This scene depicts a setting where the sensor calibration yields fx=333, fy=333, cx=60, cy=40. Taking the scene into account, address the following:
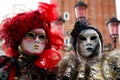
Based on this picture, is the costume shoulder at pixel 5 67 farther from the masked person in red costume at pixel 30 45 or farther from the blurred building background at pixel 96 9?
the blurred building background at pixel 96 9

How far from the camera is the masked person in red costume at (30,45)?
2643 mm

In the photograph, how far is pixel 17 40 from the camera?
272cm

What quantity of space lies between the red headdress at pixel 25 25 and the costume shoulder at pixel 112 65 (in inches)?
19.9

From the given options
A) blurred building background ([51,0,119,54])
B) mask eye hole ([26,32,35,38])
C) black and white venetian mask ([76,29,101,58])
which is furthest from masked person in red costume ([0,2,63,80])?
blurred building background ([51,0,119,54])

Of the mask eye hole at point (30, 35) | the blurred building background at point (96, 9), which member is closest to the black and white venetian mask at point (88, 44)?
the mask eye hole at point (30, 35)

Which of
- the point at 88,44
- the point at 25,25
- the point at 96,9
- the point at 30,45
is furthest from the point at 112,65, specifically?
the point at 96,9

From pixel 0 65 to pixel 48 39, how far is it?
46 cm

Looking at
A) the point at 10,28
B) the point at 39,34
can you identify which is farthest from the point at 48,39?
the point at 10,28

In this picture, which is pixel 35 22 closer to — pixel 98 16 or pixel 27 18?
pixel 27 18

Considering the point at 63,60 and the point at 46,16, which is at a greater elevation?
the point at 46,16

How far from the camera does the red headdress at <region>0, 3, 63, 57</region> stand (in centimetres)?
272

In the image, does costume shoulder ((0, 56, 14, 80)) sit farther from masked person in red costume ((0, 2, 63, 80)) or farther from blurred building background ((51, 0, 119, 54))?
blurred building background ((51, 0, 119, 54))

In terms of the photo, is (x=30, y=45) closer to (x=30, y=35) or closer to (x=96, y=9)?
(x=30, y=35)

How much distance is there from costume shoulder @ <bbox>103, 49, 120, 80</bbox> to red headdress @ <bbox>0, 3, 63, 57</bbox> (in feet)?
1.65
